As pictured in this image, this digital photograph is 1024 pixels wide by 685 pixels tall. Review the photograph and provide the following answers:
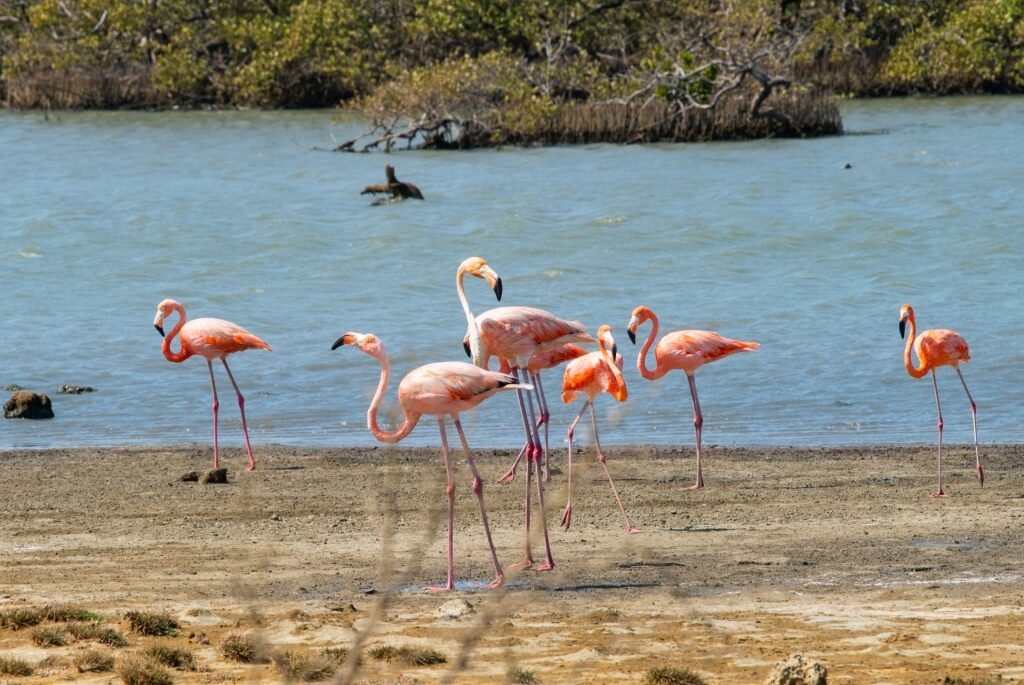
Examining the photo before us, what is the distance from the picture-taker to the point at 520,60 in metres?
34.9

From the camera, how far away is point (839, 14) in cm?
4084

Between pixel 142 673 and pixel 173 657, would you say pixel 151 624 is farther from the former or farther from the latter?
pixel 142 673

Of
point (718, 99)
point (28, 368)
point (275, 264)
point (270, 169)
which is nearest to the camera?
point (28, 368)

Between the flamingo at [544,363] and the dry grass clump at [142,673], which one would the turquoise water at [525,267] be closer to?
the flamingo at [544,363]

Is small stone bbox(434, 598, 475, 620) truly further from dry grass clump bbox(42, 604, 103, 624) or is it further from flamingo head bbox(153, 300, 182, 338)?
flamingo head bbox(153, 300, 182, 338)

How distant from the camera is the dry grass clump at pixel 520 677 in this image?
526 cm

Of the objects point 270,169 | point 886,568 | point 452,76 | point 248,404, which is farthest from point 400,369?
point 452,76

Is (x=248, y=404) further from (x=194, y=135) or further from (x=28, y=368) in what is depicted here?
(x=194, y=135)

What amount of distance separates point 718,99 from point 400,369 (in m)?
18.9

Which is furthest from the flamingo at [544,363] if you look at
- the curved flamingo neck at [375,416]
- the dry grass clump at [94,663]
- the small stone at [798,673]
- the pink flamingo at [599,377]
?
the small stone at [798,673]

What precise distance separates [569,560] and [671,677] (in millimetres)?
2459

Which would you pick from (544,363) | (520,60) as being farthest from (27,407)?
(520,60)

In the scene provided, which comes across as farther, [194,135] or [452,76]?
[194,135]

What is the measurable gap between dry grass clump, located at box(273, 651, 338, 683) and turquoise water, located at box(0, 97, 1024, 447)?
1.86 metres
